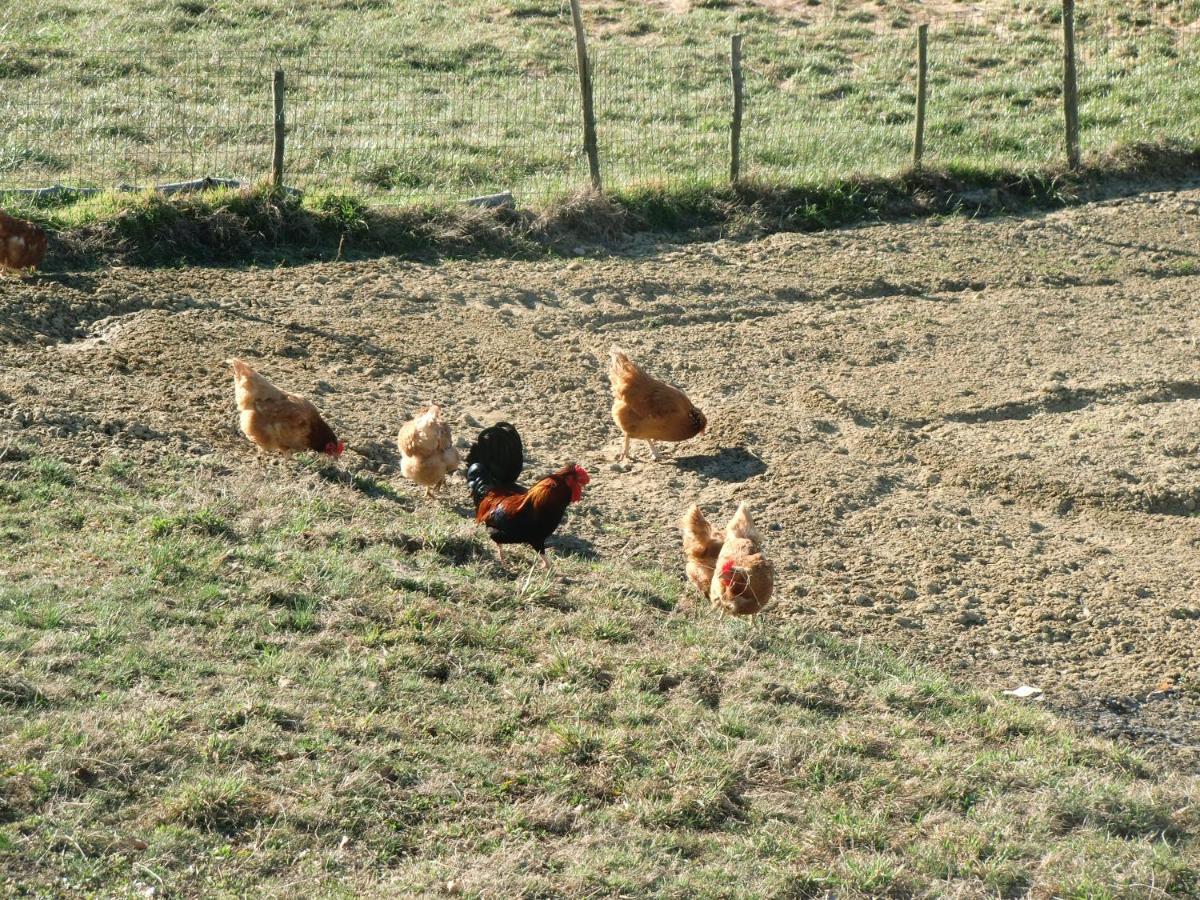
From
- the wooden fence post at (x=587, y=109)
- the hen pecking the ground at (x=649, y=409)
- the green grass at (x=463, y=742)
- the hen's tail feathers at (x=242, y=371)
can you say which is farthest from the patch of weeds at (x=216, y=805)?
the wooden fence post at (x=587, y=109)

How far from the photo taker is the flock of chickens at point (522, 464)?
21.9ft

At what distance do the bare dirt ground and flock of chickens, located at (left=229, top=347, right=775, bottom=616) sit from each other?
0.30m

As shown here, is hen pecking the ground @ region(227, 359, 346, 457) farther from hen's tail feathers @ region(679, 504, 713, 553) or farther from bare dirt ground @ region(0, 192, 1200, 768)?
hen's tail feathers @ region(679, 504, 713, 553)

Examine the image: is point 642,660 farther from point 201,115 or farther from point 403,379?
point 201,115

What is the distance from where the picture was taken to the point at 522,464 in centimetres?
795

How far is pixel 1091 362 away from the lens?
10.1m

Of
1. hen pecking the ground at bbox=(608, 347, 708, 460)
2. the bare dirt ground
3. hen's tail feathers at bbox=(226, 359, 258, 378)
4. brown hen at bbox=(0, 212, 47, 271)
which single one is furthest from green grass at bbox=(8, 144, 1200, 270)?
hen pecking the ground at bbox=(608, 347, 708, 460)

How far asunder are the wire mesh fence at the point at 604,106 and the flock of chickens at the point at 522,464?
458 cm

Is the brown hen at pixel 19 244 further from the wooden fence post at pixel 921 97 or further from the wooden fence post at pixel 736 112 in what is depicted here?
the wooden fence post at pixel 921 97

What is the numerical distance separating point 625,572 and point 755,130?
375 inches

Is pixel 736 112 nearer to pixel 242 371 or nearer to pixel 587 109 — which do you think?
pixel 587 109

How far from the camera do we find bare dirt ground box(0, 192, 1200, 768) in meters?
Answer: 7.16

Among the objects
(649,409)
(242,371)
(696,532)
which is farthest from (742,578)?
→ (242,371)

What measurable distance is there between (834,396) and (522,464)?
2739mm
